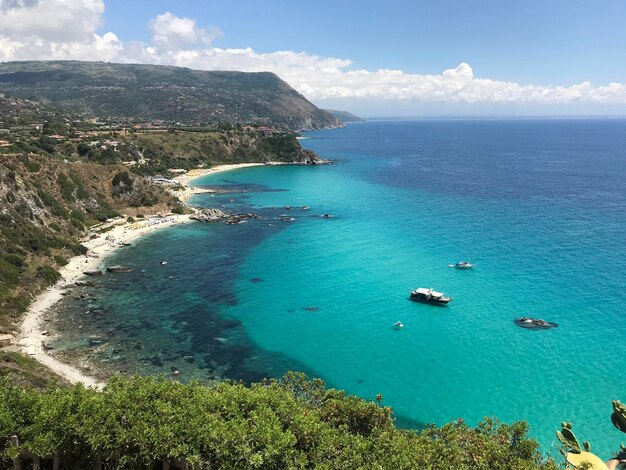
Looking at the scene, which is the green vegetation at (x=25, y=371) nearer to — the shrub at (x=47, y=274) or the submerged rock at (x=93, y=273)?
the shrub at (x=47, y=274)

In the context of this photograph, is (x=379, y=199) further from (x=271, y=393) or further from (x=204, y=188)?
(x=271, y=393)

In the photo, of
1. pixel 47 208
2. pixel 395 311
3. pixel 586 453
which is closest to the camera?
pixel 586 453

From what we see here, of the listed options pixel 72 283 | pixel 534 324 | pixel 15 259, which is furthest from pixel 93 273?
pixel 534 324

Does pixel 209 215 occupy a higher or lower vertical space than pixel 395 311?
higher

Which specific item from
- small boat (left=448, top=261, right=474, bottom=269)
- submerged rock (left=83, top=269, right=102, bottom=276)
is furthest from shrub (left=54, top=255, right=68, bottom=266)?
small boat (left=448, top=261, right=474, bottom=269)

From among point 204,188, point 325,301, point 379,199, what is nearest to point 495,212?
point 379,199

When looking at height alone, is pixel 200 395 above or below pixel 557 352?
above

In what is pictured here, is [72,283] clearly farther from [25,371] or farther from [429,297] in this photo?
[429,297]

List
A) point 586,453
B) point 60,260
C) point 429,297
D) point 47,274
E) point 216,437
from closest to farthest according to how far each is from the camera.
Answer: point 586,453, point 216,437, point 429,297, point 47,274, point 60,260
